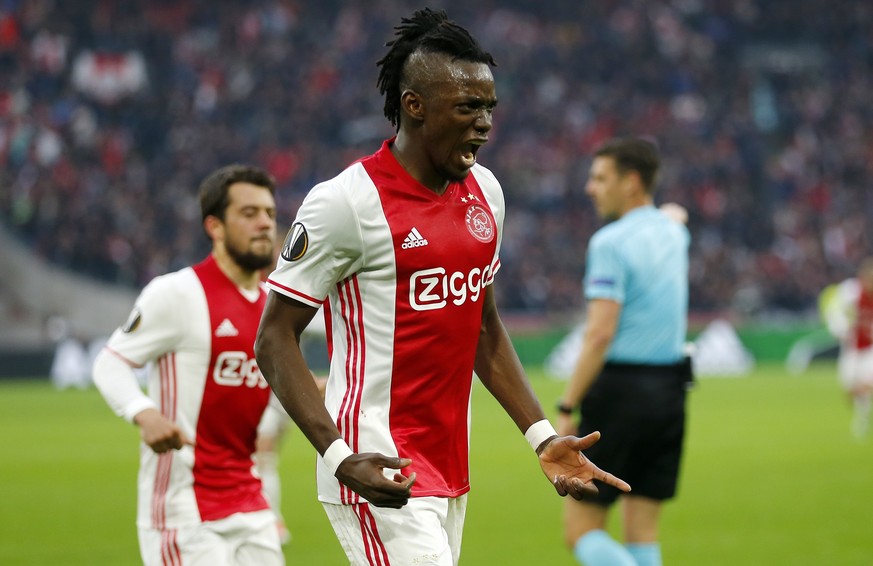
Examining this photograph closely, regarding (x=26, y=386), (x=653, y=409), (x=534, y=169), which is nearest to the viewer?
(x=653, y=409)

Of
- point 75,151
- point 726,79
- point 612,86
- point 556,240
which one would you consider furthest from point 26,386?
point 726,79

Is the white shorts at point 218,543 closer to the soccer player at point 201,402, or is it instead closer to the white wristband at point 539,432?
the soccer player at point 201,402

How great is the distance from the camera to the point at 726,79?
37.0 m

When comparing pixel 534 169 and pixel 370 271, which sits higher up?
pixel 534 169

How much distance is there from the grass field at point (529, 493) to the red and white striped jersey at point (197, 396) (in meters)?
3.62

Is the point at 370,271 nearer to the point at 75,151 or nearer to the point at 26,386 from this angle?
the point at 26,386

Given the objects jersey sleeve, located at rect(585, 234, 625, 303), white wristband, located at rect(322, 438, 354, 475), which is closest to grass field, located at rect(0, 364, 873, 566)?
jersey sleeve, located at rect(585, 234, 625, 303)

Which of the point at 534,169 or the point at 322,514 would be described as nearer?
the point at 322,514

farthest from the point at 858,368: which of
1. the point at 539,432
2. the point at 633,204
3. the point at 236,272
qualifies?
the point at 539,432

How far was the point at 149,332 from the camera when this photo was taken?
521cm

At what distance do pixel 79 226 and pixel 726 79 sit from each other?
62.8 ft

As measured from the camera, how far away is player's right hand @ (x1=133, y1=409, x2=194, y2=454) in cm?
470

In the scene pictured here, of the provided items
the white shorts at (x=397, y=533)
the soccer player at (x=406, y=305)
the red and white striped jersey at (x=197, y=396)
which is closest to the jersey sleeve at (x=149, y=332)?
the red and white striped jersey at (x=197, y=396)

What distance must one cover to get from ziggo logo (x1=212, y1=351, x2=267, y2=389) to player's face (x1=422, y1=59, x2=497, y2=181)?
186cm
